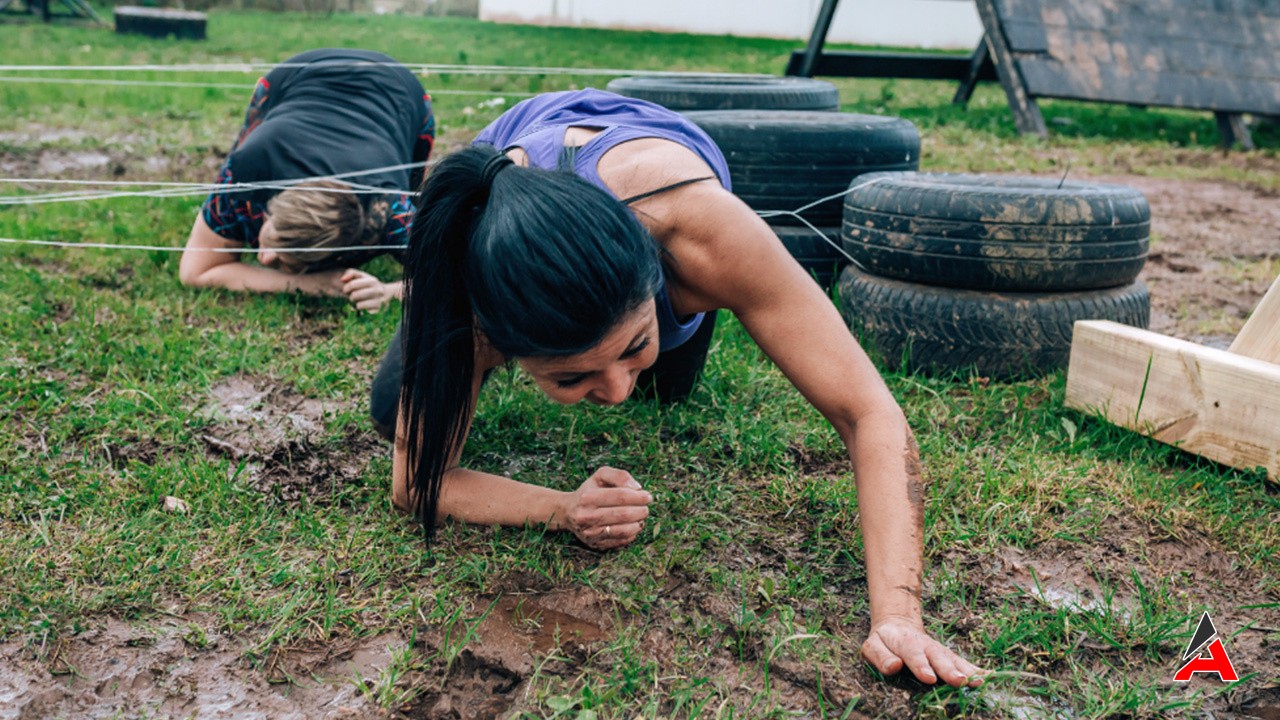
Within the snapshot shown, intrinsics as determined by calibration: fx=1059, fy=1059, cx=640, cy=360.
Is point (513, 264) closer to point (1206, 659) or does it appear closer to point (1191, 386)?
point (1206, 659)

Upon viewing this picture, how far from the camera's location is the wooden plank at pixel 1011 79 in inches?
302

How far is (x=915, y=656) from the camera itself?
1.78 metres

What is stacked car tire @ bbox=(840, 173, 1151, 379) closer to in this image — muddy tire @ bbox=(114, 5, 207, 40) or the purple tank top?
the purple tank top

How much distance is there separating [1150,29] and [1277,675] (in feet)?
24.3

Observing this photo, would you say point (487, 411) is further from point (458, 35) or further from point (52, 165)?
point (458, 35)

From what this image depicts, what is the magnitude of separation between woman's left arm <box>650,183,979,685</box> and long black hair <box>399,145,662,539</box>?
0.17 metres

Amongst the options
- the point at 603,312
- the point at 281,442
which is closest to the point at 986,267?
the point at 603,312

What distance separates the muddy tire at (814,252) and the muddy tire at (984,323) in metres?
0.55

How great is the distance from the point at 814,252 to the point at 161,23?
12.8m

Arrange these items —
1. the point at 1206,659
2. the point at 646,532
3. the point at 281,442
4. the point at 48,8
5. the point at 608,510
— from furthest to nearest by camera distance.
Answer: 1. the point at 48,8
2. the point at 281,442
3. the point at 646,532
4. the point at 608,510
5. the point at 1206,659

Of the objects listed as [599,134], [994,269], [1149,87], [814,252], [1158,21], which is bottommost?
[814,252]

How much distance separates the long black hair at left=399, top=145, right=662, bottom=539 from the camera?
1605 millimetres

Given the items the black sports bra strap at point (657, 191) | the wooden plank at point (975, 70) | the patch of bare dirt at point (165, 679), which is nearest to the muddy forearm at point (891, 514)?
the black sports bra strap at point (657, 191)

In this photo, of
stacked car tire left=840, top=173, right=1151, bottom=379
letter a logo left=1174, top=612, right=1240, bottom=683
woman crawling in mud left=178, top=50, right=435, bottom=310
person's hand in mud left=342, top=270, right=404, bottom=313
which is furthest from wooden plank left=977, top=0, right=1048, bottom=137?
letter a logo left=1174, top=612, right=1240, bottom=683
